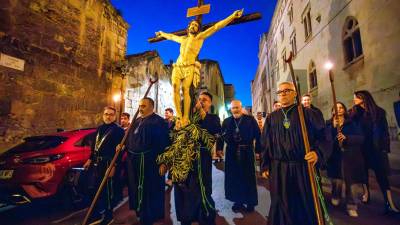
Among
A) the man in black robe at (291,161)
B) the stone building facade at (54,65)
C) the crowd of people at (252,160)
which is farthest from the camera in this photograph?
the stone building facade at (54,65)

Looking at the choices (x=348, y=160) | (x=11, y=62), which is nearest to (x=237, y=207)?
(x=348, y=160)

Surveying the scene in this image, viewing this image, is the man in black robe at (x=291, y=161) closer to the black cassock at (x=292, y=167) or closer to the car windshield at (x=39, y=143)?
the black cassock at (x=292, y=167)

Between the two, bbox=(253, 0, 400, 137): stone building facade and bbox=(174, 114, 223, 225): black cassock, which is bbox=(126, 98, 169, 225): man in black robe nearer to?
bbox=(174, 114, 223, 225): black cassock

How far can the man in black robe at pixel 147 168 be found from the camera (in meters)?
3.67

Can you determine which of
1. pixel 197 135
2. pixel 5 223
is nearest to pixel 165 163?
pixel 197 135

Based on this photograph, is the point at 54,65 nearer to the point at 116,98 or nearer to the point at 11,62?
the point at 11,62

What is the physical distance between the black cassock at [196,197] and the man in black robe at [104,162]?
1359 millimetres

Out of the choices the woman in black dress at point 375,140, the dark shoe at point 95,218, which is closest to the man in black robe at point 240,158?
the woman in black dress at point 375,140

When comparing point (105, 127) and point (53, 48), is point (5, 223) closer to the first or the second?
point (105, 127)

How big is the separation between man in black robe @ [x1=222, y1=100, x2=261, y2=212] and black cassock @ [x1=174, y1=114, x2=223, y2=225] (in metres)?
1.23

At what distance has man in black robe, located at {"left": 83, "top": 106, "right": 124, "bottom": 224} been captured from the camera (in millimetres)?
3906

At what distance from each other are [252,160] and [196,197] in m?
1.82

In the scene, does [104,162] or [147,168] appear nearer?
[147,168]

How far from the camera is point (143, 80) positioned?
14.7 meters
